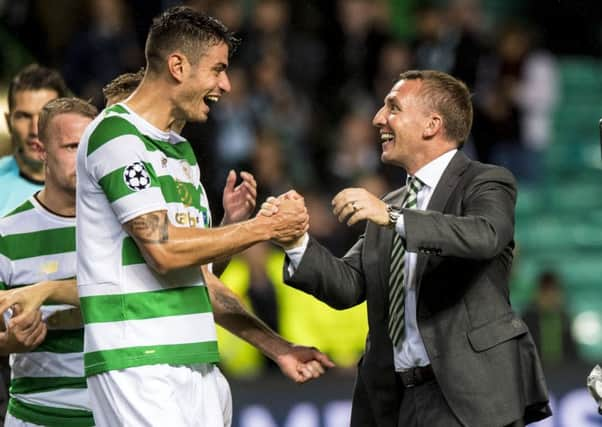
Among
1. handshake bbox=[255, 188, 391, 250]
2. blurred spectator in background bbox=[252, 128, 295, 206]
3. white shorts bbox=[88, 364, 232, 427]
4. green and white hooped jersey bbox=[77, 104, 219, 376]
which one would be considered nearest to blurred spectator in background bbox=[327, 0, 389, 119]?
blurred spectator in background bbox=[252, 128, 295, 206]

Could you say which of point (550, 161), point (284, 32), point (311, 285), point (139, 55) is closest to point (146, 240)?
point (311, 285)

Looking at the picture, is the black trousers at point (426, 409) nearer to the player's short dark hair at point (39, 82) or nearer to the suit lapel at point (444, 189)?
the suit lapel at point (444, 189)

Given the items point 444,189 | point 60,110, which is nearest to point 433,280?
point 444,189

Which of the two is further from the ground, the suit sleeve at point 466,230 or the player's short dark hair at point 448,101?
the player's short dark hair at point 448,101

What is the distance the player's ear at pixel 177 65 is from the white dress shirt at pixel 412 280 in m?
0.80

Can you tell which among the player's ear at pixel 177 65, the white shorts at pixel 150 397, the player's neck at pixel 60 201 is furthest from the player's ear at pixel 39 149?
the white shorts at pixel 150 397

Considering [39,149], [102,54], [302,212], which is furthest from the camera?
[102,54]

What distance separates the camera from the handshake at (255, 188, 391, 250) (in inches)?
196

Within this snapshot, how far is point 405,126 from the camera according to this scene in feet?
18.0

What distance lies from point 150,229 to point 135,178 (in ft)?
0.58

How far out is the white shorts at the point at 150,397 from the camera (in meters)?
4.80

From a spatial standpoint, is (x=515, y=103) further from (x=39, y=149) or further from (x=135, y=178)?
(x=135, y=178)

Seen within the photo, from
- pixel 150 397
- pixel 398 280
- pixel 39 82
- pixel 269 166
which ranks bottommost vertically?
pixel 150 397

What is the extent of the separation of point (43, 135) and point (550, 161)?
7665 mm
